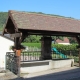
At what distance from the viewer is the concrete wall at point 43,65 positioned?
14.2 meters

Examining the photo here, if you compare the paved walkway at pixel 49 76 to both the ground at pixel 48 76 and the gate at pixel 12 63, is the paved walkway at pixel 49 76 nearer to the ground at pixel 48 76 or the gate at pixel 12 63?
the ground at pixel 48 76

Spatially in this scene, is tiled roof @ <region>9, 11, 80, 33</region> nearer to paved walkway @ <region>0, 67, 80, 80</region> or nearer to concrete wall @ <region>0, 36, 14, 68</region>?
paved walkway @ <region>0, 67, 80, 80</region>

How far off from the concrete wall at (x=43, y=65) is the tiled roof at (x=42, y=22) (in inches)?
113

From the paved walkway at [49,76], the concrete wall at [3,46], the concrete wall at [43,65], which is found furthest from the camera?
the concrete wall at [3,46]

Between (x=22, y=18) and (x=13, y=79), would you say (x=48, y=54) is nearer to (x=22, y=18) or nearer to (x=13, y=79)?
(x=22, y=18)

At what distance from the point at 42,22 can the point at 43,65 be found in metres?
3.45

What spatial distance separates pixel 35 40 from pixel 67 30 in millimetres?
67191

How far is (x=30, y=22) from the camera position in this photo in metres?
13.1

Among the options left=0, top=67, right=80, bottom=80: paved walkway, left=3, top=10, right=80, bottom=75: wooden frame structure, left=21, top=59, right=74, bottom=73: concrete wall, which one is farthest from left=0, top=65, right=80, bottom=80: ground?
left=3, top=10, right=80, bottom=75: wooden frame structure

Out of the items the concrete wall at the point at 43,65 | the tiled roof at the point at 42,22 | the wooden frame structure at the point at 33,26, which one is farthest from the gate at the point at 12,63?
the tiled roof at the point at 42,22

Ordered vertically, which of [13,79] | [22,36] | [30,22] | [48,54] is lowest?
[13,79]

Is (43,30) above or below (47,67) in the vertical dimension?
above

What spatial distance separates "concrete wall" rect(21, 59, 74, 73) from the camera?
14216 millimetres

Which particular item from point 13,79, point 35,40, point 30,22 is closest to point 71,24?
point 30,22
